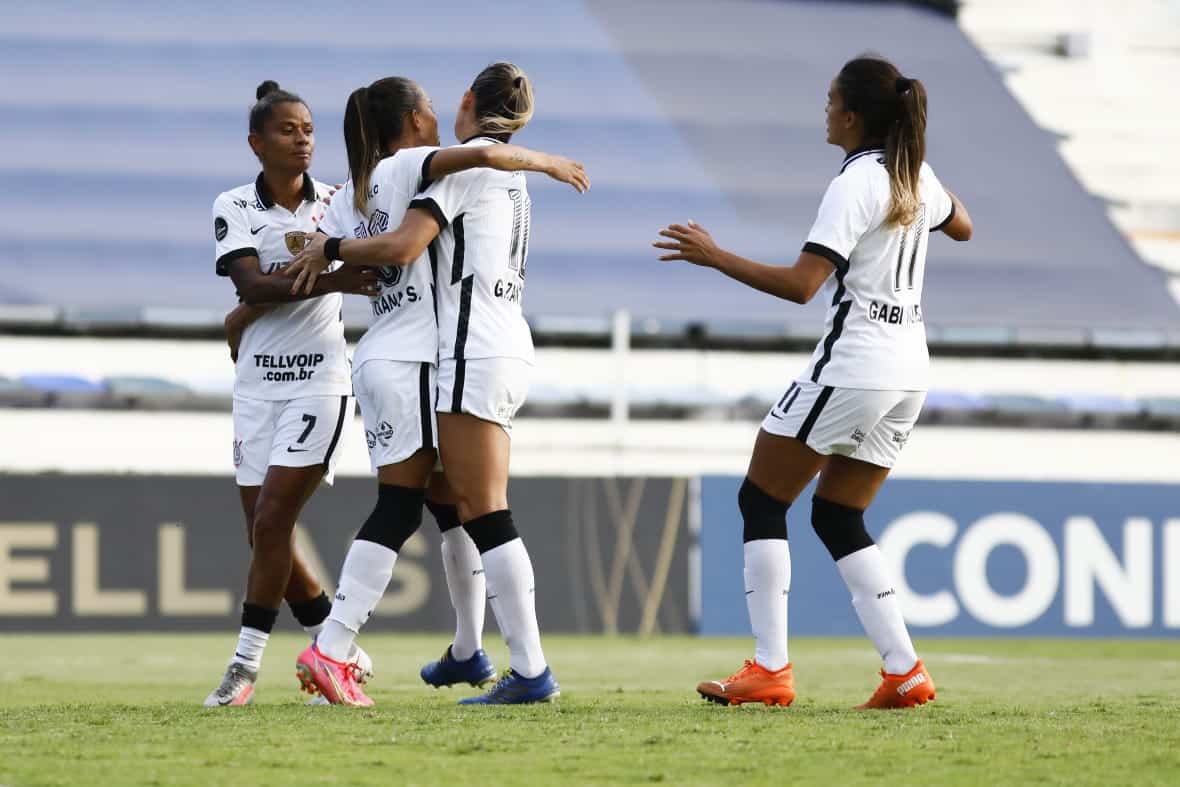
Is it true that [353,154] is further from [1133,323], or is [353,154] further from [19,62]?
[19,62]

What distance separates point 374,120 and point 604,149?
1956 centimetres

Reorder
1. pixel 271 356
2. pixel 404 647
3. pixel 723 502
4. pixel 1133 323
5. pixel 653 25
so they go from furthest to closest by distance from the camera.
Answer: pixel 653 25
pixel 1133 323
pixel 723 502
pixel 404 647
pixel 271 356

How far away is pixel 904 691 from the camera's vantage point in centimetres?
489

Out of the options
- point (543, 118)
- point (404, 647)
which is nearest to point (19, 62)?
point (543, 118)

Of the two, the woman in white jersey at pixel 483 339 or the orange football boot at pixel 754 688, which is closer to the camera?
the woman in white jersey at pixel 483 339

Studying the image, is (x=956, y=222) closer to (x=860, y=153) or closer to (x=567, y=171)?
(x=860, y=153)

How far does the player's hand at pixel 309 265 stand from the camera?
16.1 ft

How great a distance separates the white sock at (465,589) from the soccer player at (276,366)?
1.05ft

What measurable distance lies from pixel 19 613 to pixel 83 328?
1037 cm

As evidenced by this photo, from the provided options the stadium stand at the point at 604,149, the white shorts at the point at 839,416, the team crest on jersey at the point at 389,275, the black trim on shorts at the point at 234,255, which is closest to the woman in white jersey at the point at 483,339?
the team crest on jersey at the point at 389,275

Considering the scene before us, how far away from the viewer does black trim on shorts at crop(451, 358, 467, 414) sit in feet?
15.6

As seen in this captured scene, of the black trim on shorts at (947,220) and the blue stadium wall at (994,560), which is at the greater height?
the black trim on shorts at (947,220)

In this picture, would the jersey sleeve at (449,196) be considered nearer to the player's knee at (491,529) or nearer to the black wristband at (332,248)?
the black wristband at (332,248)

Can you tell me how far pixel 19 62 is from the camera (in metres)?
24.3
